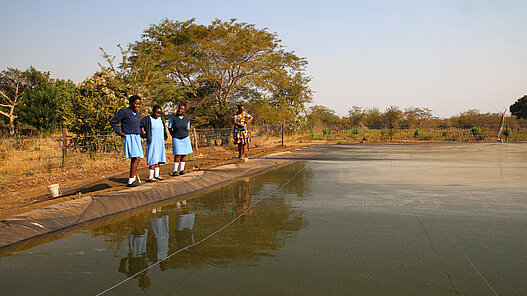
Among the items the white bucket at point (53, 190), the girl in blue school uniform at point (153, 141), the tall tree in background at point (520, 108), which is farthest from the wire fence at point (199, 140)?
the tall tree in background at point (520, 108)

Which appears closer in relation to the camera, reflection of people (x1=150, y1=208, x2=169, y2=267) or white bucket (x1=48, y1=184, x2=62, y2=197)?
reflection of people (x1=150, y1=208, x2=169, y2=267)

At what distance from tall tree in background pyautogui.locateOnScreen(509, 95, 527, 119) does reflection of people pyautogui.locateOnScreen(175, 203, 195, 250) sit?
1805 inches

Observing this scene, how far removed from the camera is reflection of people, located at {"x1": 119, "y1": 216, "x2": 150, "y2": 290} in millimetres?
2531

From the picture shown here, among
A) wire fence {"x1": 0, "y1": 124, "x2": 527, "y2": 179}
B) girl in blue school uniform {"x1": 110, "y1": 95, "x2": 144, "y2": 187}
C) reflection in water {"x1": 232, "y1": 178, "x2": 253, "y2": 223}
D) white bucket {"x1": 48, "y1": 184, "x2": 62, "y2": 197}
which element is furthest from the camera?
wire fence {"x1": 0, "y1": 124, "x2": 527, "y2": 179}

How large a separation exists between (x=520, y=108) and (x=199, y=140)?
40967 mm

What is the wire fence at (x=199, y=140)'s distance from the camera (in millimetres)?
8156

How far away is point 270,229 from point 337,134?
2407cm

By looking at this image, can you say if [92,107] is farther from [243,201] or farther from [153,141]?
[243,201]

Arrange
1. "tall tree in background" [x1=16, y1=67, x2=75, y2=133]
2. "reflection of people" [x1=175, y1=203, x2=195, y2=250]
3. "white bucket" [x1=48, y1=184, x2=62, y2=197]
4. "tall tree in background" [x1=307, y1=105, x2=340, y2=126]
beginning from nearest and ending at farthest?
"reflection of people" [x1=175, y1=203, x2=195, y2=250], "white bucket" [x1=48, y1=184, x2=62, y2=197], "tall tree in background" [x1=16, y1=67, x2=75, y2=133], "tall tree in background" [x1=307, y1=105, x2=340, y2=126]

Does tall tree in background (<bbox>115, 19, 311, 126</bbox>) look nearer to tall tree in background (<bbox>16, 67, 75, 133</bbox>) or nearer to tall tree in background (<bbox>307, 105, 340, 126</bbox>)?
tall tree in background (<bbox>16, 67, 75, 133</bbox>)

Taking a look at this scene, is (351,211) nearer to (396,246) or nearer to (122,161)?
(396,246)

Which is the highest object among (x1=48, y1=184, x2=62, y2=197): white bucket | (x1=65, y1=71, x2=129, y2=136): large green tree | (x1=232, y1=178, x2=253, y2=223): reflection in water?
(x1=65, y1=71, x2=129, y2=136): large green tree

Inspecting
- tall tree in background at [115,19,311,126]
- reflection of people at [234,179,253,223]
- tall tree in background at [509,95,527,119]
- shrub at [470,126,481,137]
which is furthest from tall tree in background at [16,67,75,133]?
tall tree in background at [509,95,527,119]

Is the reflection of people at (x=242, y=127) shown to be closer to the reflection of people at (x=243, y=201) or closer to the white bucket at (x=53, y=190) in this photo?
the reflection of people at (x=243, y=201)
